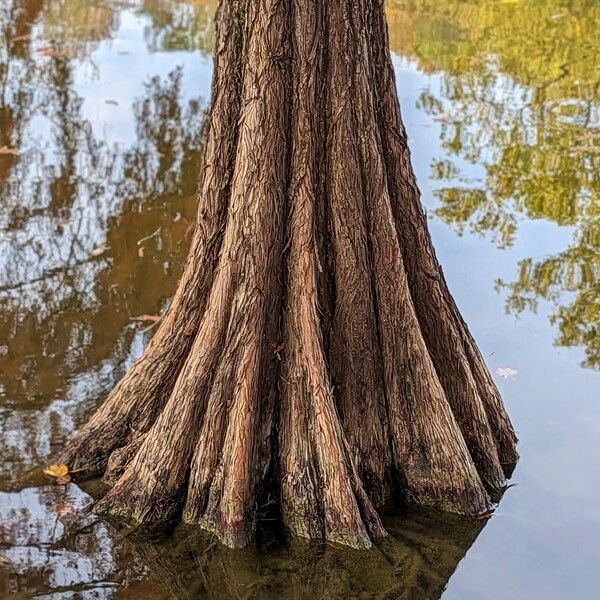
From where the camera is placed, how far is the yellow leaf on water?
511 centimetres

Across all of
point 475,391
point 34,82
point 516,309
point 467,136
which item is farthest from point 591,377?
point 34,82

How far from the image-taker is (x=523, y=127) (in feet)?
35.8

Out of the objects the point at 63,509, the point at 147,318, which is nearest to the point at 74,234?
the point at 147,318

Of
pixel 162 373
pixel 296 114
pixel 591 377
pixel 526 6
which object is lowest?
pixel 591 377

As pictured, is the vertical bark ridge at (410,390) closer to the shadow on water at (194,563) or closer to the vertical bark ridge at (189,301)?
the shadow on water at (194,563)

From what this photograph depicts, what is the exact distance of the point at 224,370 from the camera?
4699 millimetres

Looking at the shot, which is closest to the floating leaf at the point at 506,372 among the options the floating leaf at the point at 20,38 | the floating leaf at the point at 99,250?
the floating leaf at the point at 99,250

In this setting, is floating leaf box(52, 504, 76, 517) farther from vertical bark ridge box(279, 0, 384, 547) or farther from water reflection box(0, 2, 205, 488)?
vertical bark ridge box(279, 0, 384, 547)

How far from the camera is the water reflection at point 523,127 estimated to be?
7.85m

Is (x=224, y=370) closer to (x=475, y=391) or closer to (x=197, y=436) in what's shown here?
(x=197, y=436)

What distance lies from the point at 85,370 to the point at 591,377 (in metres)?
3.22

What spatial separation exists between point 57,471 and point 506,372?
2.90 meters

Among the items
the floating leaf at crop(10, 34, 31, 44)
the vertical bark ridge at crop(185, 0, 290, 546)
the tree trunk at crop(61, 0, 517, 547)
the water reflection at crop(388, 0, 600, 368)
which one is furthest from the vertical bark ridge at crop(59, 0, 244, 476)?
the floating leaf at crop(10, 34, 31, 44)

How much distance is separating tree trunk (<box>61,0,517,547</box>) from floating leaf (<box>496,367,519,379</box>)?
136 centimetres
